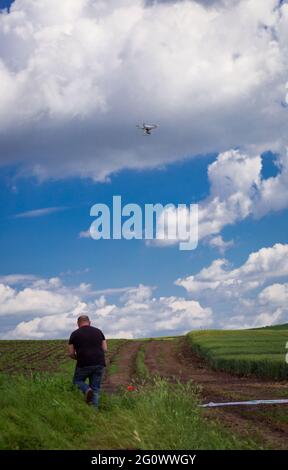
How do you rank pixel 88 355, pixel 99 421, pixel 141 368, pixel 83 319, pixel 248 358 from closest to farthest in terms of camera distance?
pixel 99 421 < pixel 88 355 < pixel 83 319 < pixel 248 358 < pixel 141 368

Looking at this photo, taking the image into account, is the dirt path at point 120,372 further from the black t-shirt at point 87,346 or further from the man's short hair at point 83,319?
the black t-shirt at point 87,346

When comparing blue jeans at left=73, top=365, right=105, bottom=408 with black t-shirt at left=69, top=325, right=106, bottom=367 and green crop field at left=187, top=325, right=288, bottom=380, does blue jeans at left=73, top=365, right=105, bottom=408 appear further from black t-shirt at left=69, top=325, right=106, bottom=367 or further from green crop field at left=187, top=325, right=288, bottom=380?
green crop field at left=187, top=325, right=288, bottom=380

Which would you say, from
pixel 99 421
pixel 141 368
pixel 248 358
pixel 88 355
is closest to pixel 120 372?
pixel 141 368

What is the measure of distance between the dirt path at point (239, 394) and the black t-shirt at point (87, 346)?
2.80 m

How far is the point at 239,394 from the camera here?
25750mm

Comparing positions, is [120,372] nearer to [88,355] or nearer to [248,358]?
[248,358]

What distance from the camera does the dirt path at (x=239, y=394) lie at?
647 inches

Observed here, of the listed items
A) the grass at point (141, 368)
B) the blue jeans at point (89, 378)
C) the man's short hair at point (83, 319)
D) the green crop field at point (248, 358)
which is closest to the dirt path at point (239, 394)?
the grass at point (141, 368)

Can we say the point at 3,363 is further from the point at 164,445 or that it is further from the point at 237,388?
the point at 164,445

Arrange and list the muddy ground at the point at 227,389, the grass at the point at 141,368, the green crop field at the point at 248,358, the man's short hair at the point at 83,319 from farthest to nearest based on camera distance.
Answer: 1. the grass at the point at 141,368
2. the green crop field at the point at 248,358
3. the man's short hair at the point at 83,319
4. the muddy ground at the point at 227,389

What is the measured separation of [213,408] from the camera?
2066 cm

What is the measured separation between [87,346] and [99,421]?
275 centimetres
